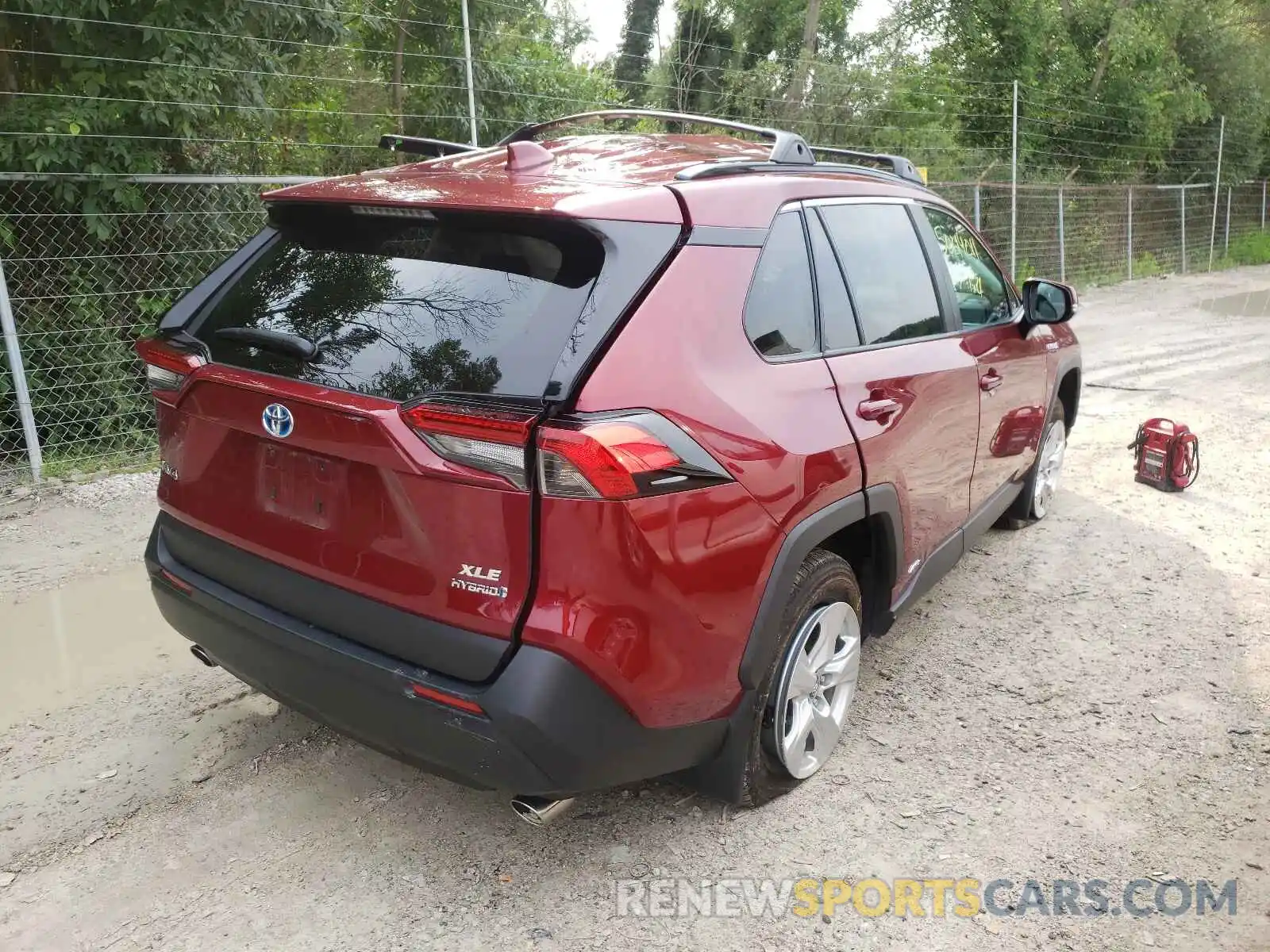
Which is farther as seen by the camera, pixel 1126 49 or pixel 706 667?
pixel 1126 49

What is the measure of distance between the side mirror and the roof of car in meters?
1.40

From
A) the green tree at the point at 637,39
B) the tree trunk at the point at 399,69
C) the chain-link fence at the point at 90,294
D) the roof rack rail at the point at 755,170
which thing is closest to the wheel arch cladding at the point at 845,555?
the roof rack rail at the point at 755,170

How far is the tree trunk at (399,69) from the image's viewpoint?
972 cm

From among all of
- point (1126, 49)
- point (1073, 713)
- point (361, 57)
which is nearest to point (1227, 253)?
point (1126, 49)

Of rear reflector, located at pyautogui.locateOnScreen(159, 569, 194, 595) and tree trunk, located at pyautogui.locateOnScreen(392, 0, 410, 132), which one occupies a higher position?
tree trunk, located at pyautogui.locateOnScreen(392, 0, 410, 132)

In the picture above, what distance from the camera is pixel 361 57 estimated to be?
390 inches

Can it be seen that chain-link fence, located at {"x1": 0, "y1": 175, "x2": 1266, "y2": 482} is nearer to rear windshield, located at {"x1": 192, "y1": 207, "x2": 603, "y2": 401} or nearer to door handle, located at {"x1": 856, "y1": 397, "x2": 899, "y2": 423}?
rear windshield, located at {"x1": 192, "y1": 207, "x2": 603, "y2": 401}

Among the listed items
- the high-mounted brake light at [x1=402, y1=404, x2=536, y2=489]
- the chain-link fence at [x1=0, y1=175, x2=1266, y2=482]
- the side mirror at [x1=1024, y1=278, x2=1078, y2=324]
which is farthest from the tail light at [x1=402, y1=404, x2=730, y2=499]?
the chain-link fence at [x1=0, y1=175, x2=1266, y2=482]

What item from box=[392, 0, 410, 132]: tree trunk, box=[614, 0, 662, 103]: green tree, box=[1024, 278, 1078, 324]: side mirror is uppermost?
box=[614, 0, 662, 103]: green tree

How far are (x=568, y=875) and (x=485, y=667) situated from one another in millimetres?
848

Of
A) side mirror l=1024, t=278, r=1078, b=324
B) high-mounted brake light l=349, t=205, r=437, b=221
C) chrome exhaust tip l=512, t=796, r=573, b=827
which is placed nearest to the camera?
chrome exhaust tip l=512, t=796, r=573, b=827

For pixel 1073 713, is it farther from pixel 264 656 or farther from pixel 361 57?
pixel 361 57

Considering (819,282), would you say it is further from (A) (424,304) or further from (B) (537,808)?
(B) (537,808)

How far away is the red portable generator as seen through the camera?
5.79m
